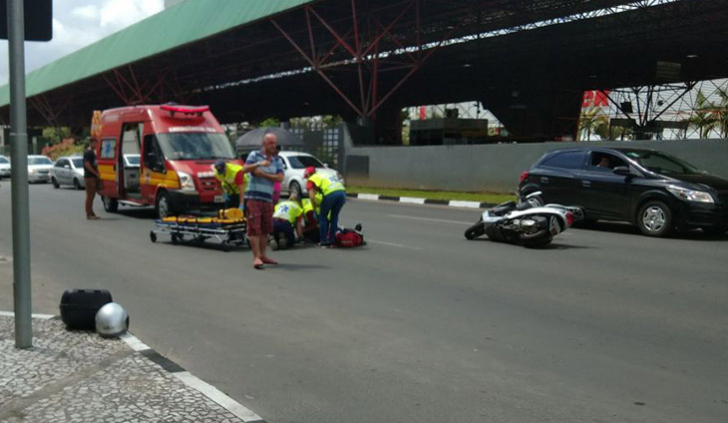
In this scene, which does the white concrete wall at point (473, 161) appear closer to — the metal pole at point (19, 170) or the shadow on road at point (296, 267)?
the shadow on road at point (296, 267)

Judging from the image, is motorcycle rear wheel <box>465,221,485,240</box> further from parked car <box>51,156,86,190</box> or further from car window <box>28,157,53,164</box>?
car window <box>28,157,53,164</box>

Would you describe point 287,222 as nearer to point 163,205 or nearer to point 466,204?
point 163,205

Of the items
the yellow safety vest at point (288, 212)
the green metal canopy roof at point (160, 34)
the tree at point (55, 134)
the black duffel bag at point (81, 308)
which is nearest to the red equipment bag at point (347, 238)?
the yellow safety vest at point (288, 212)

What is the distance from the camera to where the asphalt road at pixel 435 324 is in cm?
449

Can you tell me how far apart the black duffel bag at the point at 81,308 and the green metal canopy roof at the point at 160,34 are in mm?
20814

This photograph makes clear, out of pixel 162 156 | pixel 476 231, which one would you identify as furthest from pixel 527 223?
pixel 162 156

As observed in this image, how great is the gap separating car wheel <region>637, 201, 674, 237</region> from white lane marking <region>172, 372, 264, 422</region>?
33.9 ft

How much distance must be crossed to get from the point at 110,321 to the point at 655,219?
10.4 metres

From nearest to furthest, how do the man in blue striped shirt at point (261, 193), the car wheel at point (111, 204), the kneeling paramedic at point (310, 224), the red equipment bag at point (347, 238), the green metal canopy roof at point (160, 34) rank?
the man in blue striped shirt at point (261, 193)
the red equipment bag at point (347, 238)
the kneeling paramedic at point (310, 224)
the car wheel at point (111, 204)
the green metal canopy roof at point (160, 34)

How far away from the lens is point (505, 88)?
46.3 meters

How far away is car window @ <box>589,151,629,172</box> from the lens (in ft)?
45.8

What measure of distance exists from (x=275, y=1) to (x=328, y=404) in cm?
2461

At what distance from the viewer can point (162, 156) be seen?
49.7 feet

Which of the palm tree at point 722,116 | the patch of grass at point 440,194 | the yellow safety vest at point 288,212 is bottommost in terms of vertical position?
the patch of grass at point 440,194
